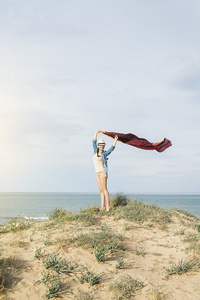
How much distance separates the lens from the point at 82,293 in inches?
265

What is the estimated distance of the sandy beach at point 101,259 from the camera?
22.6 feet

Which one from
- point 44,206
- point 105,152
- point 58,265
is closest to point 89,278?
point 58,265

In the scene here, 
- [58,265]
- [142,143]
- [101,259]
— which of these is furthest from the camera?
[142,143]

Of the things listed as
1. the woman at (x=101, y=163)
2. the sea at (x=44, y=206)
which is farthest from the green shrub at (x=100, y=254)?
the woman at (x=101, y=163)

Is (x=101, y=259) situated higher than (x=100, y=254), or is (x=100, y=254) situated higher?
(x=100, y=254)

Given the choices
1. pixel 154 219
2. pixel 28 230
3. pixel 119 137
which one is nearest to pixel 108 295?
pixel 28 230

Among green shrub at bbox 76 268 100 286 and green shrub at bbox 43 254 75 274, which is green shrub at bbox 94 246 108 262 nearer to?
green shrub at bbox 76 268 100 286

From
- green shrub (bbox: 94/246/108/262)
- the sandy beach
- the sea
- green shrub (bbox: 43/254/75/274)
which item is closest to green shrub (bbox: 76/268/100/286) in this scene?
the sandy beach

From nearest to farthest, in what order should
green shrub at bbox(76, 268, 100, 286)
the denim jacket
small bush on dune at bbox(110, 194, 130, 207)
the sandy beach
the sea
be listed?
the sandy beach → green shrub at bbox(76, 268, 100, 286) → the denim jacket → small bush on dune at bbox(110, 194, 130, 207) → the sea

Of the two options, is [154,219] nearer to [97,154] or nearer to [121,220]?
[121,220]

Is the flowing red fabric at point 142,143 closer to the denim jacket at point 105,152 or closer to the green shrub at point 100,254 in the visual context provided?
the denim jacket at point 105,152

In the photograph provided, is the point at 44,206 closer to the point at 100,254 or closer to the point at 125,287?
the point at 100,254

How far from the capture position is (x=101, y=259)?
8141mm

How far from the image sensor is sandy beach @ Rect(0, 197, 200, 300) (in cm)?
689
